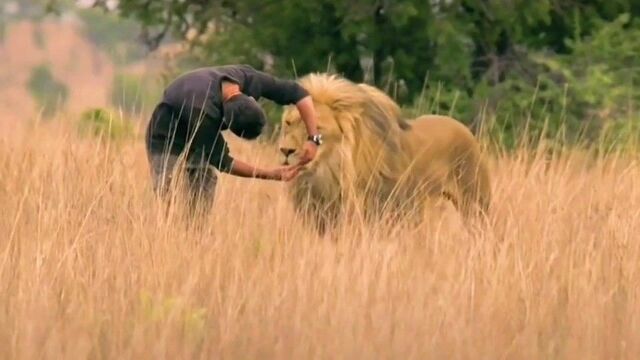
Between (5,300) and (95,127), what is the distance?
6775mm

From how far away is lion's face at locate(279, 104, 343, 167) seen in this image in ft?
27.7

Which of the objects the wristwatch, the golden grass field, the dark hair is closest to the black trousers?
the golden grass field

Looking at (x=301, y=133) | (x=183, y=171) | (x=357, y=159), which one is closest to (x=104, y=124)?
(x=357, y=159)

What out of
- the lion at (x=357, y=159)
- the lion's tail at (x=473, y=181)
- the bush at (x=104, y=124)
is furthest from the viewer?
the bush at (x=104, y=124)

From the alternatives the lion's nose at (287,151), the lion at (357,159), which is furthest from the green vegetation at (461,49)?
the lion's nose at (287,151)

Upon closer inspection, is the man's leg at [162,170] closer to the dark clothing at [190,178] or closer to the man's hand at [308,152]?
the dark clothing at [190,178]

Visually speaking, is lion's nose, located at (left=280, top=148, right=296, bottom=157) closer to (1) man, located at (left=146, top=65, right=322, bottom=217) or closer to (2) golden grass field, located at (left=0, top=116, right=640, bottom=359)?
(1) man, located at (left=146, top=65, right=322, bottom=217)

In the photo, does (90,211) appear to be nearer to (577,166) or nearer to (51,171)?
(51,171)

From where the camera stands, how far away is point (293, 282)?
6441mm

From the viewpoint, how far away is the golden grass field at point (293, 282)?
5.74 meters

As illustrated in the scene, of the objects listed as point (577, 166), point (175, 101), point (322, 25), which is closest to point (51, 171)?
point (175, 101)

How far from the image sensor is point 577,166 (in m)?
11.1

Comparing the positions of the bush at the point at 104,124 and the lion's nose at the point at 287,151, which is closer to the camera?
the lion's nose at the point at 287,151

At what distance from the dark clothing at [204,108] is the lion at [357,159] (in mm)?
292
